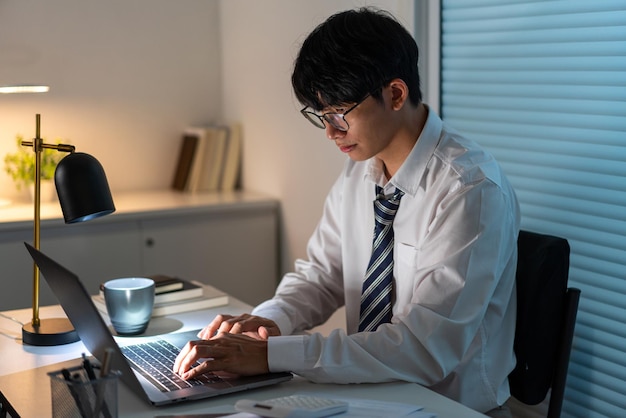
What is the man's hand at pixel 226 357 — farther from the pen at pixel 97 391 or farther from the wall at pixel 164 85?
the wall at pixel 164 85

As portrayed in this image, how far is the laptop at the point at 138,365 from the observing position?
139 centimetres

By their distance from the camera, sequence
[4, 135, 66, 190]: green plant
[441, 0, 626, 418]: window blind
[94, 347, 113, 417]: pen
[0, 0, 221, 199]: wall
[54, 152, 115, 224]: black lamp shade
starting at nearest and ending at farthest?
[94, 347, 113, 417]: pen → [54, 152, 115, 224]: black lamp shade → [441, 0, 626, 418]: window blind → [4, 135, 66, 190]: green plant → [0, 0, 221, 199]: wall

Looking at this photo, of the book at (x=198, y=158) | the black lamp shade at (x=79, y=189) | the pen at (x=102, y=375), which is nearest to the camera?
the pen at (x=102, y=375)

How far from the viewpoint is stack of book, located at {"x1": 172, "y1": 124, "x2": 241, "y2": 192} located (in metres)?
3.53

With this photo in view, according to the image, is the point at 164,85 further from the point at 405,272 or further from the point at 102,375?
the point at 102,375

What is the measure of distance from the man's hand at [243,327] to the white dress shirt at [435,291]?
4.0 inches

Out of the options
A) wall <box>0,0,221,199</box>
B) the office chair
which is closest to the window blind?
the office chair

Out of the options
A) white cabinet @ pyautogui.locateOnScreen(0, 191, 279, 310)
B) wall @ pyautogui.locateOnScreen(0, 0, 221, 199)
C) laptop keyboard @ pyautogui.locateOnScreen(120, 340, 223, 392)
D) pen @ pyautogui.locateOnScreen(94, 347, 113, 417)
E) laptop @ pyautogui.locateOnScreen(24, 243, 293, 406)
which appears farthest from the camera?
wall @ pyautogui.locateOnScreen(0, 0, 221, 199)

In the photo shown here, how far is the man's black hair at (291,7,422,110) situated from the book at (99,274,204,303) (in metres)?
0.60

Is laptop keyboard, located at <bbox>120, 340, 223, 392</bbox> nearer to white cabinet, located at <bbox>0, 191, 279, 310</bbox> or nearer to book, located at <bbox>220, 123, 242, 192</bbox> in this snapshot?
white cabinet, located at <bbox>0, 191, 279, 310</bbox>

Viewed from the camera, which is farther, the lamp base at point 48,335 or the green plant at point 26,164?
the green plant at point 26,164

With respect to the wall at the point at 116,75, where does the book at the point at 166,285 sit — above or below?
below

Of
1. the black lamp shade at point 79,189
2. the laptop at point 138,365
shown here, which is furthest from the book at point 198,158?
the laptop at point 138,365

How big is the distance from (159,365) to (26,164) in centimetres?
185
